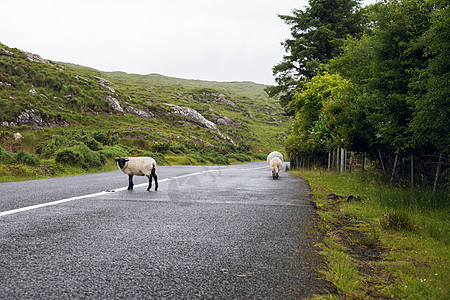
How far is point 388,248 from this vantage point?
182 inches

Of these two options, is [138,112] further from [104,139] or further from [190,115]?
[104,139]

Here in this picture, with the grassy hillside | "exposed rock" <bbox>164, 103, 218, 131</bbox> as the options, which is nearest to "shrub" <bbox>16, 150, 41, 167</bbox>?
the grassy hillside

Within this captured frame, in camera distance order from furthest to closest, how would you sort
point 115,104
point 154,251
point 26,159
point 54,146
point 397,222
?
point 115,104 < point 54,146 < point 26,159 < point 397,222 < point 154,251

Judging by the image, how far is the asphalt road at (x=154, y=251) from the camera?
292 cm

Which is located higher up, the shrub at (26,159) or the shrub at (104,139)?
the shrub at (104,139)

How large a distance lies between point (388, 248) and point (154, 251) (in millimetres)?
3115

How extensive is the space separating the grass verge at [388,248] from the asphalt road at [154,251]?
0.99ft

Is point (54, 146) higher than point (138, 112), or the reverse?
point (138, 112)

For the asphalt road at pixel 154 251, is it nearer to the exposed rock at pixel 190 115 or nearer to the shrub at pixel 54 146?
the shrub at pixel 54 146

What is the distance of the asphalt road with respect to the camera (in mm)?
2922

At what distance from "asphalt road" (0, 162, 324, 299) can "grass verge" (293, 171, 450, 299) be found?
0.99 ft

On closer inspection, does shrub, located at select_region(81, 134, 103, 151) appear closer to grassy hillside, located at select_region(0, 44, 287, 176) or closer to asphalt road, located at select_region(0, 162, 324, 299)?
grassy hillside, located at select_region(0, 44, 287, 176)

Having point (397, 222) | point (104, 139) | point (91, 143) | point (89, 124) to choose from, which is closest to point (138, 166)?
point (397, 222)

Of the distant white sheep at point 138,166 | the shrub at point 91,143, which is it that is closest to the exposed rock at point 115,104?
the shrub at point 91,143
